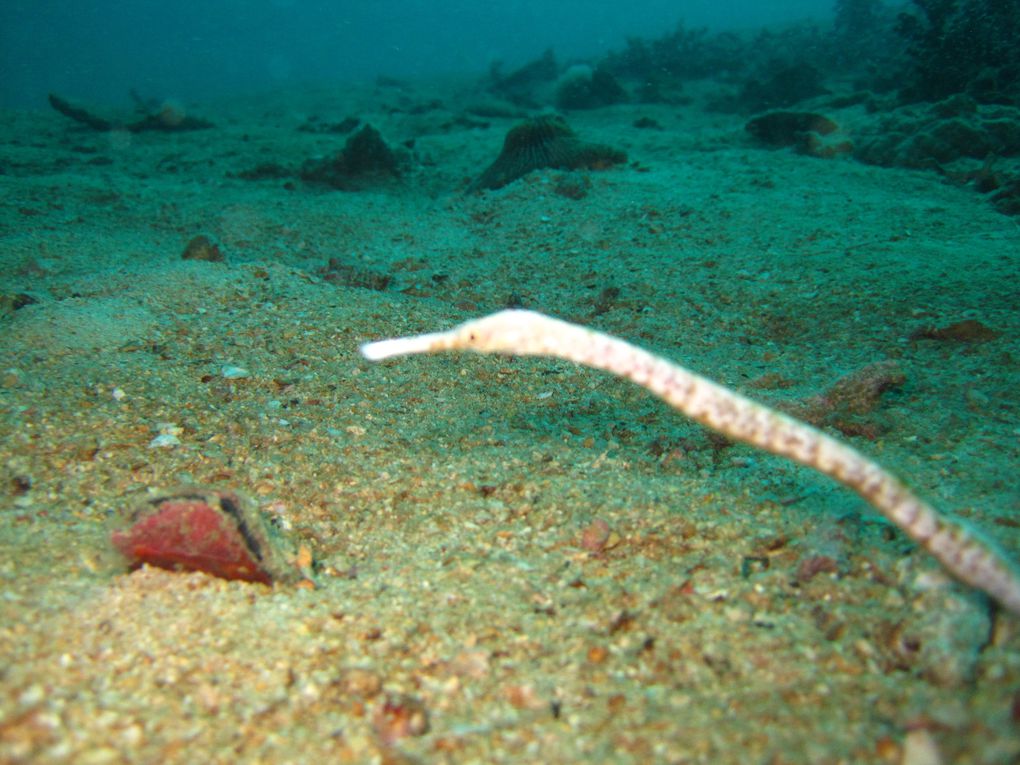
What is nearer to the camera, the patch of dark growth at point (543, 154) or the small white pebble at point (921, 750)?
the small white pebble at point (921, 750)

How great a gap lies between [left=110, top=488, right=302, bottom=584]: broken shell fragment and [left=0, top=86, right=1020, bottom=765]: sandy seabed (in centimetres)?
9

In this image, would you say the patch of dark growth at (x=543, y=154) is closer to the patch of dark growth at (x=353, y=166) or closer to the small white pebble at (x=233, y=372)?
the patch of dark growth at (x=353, y=166)

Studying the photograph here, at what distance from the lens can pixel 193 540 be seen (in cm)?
260

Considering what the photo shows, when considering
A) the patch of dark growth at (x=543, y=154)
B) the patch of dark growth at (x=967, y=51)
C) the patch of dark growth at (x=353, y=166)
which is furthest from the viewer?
the patch of dark growth at (x=967, y=51)

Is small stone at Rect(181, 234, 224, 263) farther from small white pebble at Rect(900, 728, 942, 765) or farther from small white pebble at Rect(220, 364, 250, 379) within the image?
small white pebble at Rect(900, 728, 942, 765)

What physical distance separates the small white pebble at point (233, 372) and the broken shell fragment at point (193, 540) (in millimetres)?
2040

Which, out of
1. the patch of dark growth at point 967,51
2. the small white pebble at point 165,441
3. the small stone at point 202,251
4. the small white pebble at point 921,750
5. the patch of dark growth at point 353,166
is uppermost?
the patch of dark growth at point 967,51

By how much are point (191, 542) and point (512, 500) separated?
160cm

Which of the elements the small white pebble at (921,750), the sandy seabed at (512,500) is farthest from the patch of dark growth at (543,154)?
the small white pebble at (921,750)

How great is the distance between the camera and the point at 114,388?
4223mm

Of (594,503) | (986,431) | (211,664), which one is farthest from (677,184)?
(211,664)

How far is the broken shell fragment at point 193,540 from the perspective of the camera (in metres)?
2.60

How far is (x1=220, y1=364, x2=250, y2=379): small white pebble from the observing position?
4.56m

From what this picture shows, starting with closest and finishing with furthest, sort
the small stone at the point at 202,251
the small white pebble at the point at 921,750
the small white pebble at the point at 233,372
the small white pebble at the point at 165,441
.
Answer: the small white pebble at the point at 921,750
the small white pebble at the point at 165,441
the small white pebble at the point at 233,372
the small stone at the point at 202,251
